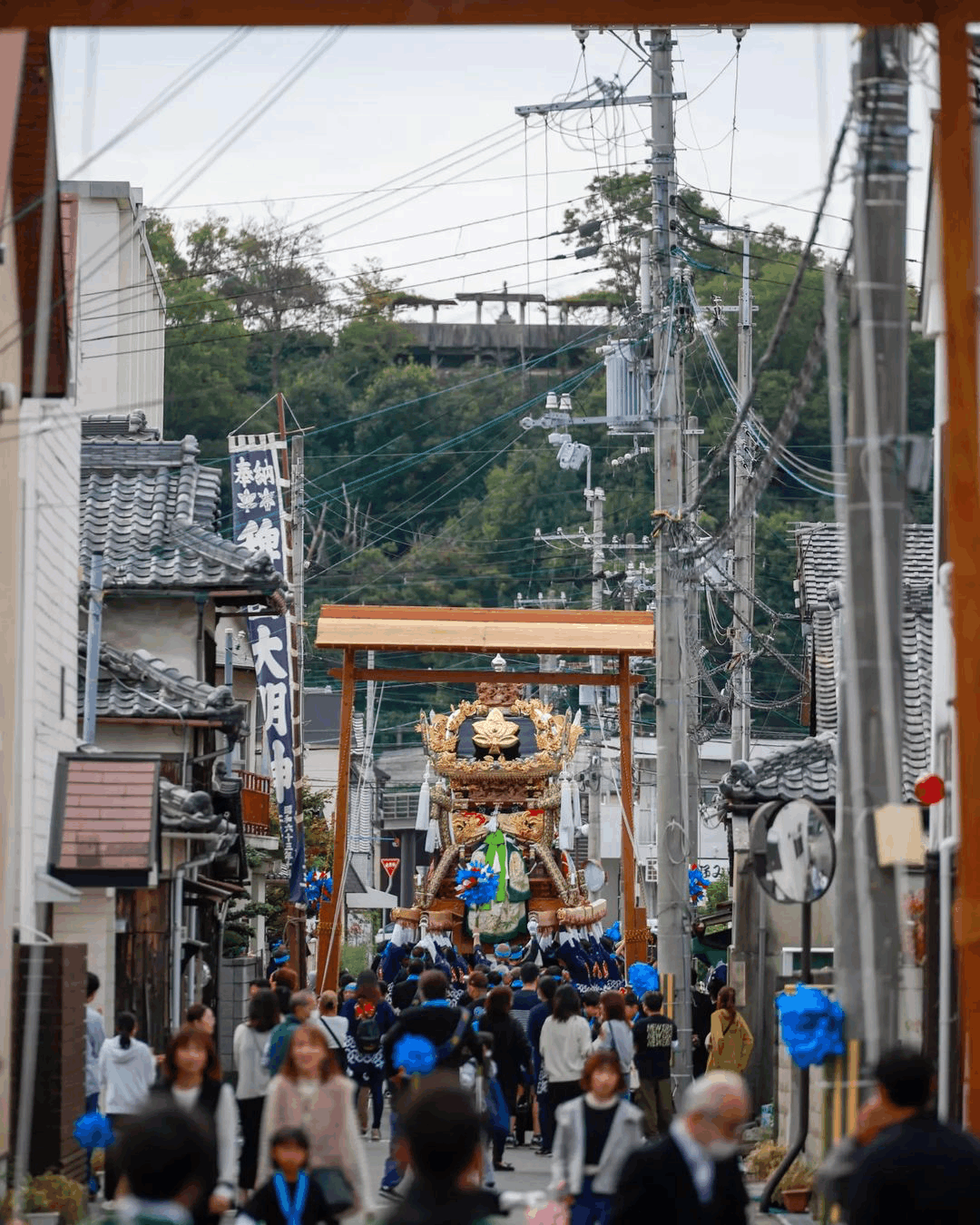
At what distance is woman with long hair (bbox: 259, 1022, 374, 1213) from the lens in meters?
10.6

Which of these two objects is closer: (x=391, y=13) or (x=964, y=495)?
(x=964, y=495)

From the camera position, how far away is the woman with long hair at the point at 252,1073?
13.6 meters

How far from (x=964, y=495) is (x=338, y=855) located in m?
16.5

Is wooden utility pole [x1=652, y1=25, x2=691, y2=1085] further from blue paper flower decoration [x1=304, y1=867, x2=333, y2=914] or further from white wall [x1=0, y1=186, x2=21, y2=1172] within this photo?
blue paper flower decoration [x1=304, y1=867, x2=333, y2=914]

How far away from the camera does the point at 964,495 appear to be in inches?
407

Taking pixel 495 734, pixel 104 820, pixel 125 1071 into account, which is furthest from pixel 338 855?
pixel 495 734

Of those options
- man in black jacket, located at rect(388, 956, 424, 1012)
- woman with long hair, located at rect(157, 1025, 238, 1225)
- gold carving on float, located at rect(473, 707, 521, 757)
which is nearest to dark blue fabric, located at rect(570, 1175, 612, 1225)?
woman with long hair, located at rect(157, 1025, 238, 1225)

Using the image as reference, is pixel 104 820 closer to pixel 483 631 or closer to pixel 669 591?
pixel 669 591

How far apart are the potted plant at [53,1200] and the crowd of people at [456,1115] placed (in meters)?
0.80

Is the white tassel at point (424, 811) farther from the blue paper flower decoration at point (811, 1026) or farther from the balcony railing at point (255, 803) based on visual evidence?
the blue paper flower decoration at point (811, 1026)

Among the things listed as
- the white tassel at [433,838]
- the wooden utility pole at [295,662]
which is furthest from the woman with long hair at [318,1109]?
the white tassel at [433,838]

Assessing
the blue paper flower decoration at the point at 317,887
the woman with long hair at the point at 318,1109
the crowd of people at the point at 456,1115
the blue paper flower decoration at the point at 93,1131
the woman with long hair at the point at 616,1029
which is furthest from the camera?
the blue paper flower decoration at the point at 317,887

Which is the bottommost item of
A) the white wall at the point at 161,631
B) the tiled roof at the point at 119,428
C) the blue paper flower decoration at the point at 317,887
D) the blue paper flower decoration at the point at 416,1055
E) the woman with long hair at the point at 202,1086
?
the blue paper flower decoration at the point at 416,1055

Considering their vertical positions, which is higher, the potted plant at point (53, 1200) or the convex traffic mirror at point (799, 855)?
the convex traffic mirror at point (799, 855)
